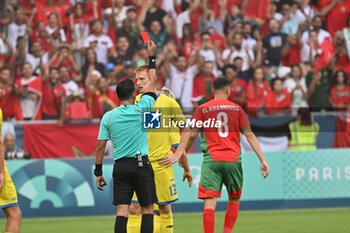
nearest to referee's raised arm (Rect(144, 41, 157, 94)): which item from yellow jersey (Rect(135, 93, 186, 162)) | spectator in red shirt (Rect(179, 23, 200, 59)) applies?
yellow jersey (Rect(135, 93, 186, 162))

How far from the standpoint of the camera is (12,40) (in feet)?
78.0

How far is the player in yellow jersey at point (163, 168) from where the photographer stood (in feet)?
43.4

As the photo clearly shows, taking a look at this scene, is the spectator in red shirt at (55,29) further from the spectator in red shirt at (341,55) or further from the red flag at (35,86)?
the spectator in red shirt at (341,55)

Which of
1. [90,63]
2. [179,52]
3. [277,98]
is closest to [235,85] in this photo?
[277,98]

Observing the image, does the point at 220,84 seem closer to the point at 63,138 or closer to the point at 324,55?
the point at 63,138

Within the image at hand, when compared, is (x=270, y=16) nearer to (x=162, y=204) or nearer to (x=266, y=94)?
(x=266, y=94)

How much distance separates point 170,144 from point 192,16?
1183 centimetres

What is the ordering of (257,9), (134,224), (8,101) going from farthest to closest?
(257,9) → (8,101) → (134,224)

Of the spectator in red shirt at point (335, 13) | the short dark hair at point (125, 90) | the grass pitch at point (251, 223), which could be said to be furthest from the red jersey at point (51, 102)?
the short dark hair at point (125, 90)

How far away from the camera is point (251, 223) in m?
17.5

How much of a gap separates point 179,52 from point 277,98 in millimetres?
2890

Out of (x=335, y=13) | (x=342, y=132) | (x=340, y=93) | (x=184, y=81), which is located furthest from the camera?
(x=335, y=13)

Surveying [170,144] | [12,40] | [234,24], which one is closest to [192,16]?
[234,24]

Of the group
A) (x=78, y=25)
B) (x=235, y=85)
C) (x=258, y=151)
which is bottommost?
(x=258, y=151)
